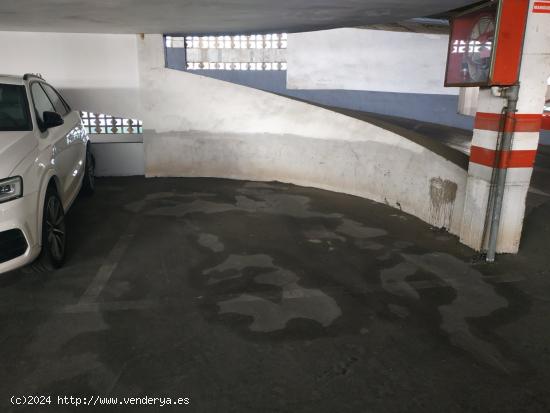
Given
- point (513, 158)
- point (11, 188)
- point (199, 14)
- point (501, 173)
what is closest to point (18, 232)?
point (11, 188)

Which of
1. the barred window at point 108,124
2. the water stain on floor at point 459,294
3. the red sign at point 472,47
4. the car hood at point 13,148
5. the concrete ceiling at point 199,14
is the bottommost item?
the water stain on floor at point 459,294

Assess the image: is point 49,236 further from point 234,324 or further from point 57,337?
point 234,324

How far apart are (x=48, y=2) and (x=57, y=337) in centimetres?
389

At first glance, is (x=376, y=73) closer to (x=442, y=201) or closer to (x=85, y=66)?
(x=85, y=66)

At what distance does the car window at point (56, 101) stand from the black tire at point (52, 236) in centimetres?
182

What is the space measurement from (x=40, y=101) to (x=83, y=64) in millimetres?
3444

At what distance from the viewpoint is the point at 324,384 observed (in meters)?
2.89

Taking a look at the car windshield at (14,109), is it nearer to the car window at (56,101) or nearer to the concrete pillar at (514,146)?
the car window at (56,101)

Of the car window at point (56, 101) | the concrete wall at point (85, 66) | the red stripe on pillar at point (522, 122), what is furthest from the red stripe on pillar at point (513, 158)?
the concrete wall at point (85, 66)

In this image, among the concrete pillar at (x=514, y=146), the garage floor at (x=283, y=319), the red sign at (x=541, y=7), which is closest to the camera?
the garage floor at (x=283, y=319)

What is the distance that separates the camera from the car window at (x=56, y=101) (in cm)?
579

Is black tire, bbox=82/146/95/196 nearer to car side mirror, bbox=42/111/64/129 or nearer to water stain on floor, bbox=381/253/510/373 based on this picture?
car side mirror, bbox=42/111/64/129

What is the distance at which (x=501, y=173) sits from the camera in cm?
476

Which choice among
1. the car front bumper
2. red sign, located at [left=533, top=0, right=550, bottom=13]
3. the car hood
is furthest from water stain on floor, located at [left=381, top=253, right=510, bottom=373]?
the car hood
